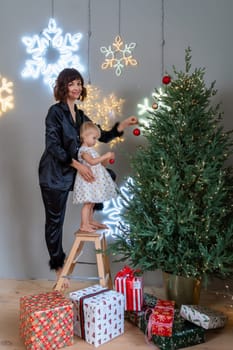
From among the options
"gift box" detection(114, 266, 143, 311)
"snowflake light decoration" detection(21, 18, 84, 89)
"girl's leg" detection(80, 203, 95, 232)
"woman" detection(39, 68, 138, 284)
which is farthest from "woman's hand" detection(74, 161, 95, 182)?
"snowflake light decoration" detection(21, 18, 84, 89)

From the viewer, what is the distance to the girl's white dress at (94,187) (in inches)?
101

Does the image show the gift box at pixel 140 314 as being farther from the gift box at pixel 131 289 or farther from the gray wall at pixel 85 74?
the gray wall at pixel 85 74

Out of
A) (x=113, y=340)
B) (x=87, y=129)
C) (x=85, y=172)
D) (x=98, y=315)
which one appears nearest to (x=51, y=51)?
(x=87, y=129)

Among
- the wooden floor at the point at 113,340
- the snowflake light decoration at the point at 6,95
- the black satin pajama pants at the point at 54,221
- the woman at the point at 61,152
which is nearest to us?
the wooden floor at the point at 113,340

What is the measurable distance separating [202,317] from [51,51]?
1921 mm

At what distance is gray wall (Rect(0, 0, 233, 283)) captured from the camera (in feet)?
9.12

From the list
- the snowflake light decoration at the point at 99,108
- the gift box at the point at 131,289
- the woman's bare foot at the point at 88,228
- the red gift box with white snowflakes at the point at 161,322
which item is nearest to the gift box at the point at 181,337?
the red gift box with white snowflakes at the point at 161,322

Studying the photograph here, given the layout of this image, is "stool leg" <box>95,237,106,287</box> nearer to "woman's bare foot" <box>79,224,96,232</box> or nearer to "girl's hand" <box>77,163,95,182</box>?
"woman's bare foot" <box>79,224,96,232</box>

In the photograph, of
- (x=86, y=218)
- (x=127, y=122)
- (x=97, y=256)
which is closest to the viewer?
(x=97, y=256)

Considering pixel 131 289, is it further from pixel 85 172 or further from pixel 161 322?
pixel 85 172

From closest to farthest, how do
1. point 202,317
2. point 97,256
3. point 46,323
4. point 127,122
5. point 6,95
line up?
point 46,323, point 202,317, point 97,256, point 127,122, point 6,95

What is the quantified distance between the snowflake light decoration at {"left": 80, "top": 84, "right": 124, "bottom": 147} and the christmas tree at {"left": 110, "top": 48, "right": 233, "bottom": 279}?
57cm

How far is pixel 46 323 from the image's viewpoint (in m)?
2.01

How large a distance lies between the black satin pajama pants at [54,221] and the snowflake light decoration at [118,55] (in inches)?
34.8
